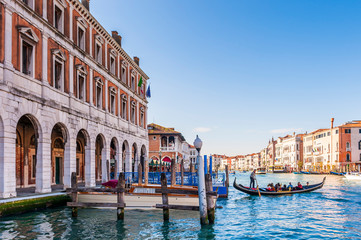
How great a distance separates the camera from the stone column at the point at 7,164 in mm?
11742

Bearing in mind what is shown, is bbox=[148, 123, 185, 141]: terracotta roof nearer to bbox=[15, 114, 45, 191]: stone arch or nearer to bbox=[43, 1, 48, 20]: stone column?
bbox=[15, 114, 45, 191]: stone arch

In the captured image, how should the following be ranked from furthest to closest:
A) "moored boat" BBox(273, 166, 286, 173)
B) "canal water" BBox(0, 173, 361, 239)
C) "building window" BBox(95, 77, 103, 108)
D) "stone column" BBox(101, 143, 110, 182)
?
"moored boat" BBox(273, 166, 286, 173), "building window" BBox(95, 77, 103, 108), "stone column" BBox(101, 143, 110, 182), "canal water" BBox(0, 173, 361, 239)

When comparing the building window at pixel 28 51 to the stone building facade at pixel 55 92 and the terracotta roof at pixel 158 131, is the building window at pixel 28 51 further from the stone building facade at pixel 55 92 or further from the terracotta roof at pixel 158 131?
the terracotta roof at pixel 158 131

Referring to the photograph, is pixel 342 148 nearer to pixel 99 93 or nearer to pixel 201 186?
pixel 99 93

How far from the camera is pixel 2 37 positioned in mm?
12047

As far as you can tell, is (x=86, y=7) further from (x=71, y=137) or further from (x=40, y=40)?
(x=71, y=137)

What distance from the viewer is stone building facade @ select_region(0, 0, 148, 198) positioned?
40.4 ft

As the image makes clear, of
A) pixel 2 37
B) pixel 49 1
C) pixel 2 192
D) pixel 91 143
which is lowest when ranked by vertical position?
pixel 2 192

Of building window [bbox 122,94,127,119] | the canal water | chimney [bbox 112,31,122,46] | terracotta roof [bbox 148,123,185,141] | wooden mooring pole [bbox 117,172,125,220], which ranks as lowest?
the canal water

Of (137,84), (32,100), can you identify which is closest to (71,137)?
(32,100)

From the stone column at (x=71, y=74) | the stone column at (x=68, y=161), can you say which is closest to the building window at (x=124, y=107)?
the stone column at (x=71, y=74)

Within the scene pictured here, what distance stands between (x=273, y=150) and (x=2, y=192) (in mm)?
107738

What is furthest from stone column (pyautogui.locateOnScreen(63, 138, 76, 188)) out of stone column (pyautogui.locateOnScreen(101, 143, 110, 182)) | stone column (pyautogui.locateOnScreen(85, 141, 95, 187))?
stone column (pyautogui.locateOnScreen(101, 143, 110, 182))

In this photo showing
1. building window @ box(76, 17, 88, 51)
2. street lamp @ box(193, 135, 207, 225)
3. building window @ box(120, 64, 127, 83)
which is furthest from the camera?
building window @ box(120, 64, 127, 83)
